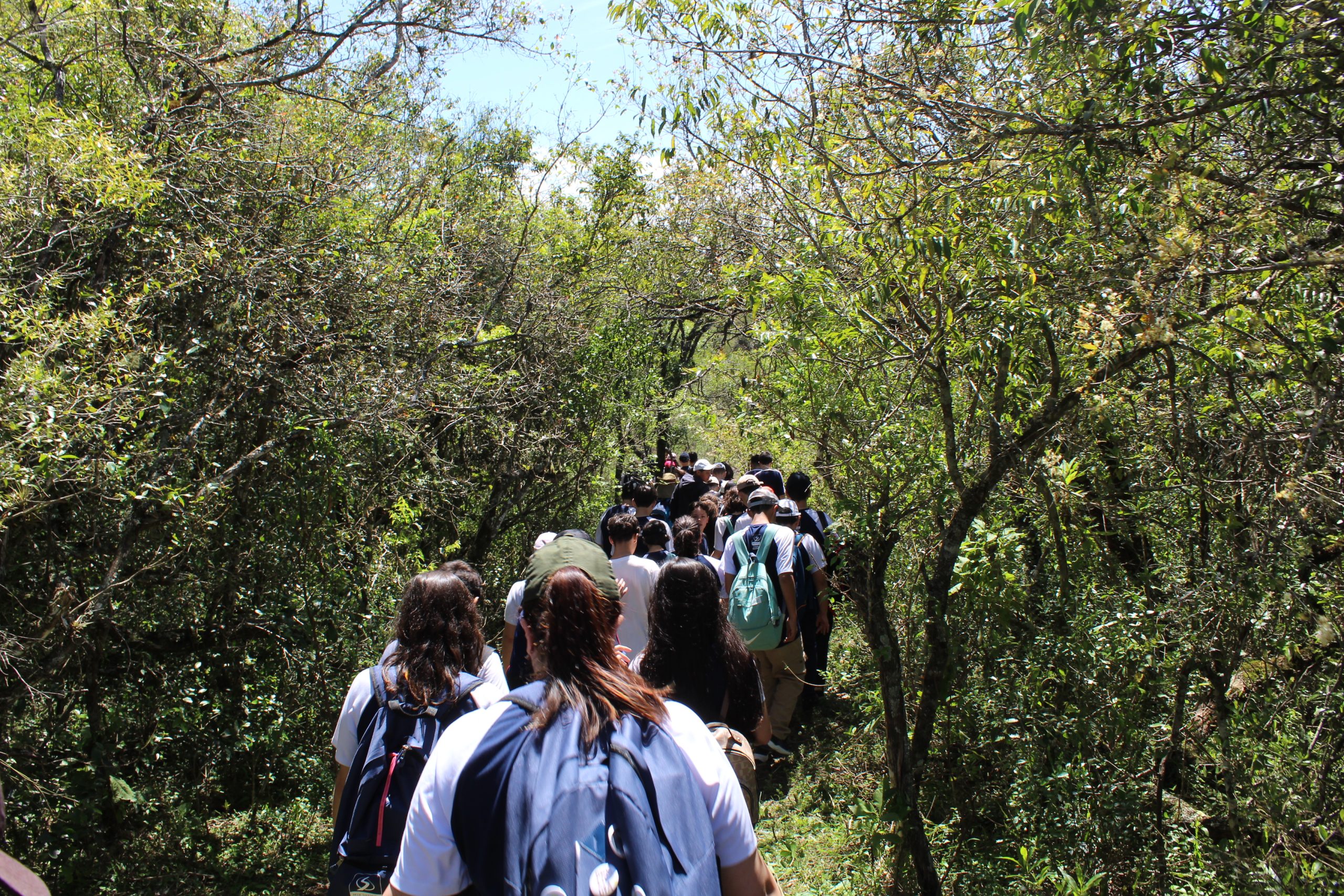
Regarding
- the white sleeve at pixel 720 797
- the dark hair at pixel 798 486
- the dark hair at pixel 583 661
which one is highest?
the dark hair at pixel 798 486

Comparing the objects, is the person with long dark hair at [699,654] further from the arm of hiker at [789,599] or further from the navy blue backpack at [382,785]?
the arm of hiker at [789,599]

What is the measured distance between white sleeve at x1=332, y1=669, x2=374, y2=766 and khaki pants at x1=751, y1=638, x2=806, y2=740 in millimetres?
3412

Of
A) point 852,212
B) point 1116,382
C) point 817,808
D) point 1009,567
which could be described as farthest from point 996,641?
point 852,212

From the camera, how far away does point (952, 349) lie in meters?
3.84

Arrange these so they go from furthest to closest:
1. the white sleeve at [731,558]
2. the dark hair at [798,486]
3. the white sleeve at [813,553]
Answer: the dark hair at [798,486]
the white sleeve at [813,553]
the white sleeve at [731,558]

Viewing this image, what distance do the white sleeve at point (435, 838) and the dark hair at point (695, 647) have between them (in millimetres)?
1610

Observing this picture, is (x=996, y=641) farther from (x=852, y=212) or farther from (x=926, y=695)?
(x=852, y=212)

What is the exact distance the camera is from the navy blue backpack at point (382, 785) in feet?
8.17

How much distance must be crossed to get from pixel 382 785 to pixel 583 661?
954mm

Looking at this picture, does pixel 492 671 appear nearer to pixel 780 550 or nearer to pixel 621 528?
pixel 621 528

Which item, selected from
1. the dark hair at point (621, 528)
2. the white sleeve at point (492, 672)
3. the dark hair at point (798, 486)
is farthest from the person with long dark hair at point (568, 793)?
the dark hair at point (798, 486)

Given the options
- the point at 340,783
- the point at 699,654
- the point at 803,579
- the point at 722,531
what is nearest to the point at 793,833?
the point at 803,579

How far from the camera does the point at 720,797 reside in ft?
6.07

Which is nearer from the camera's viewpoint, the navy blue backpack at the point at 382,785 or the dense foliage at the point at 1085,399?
the navy blue backpack at the point at 382,785
